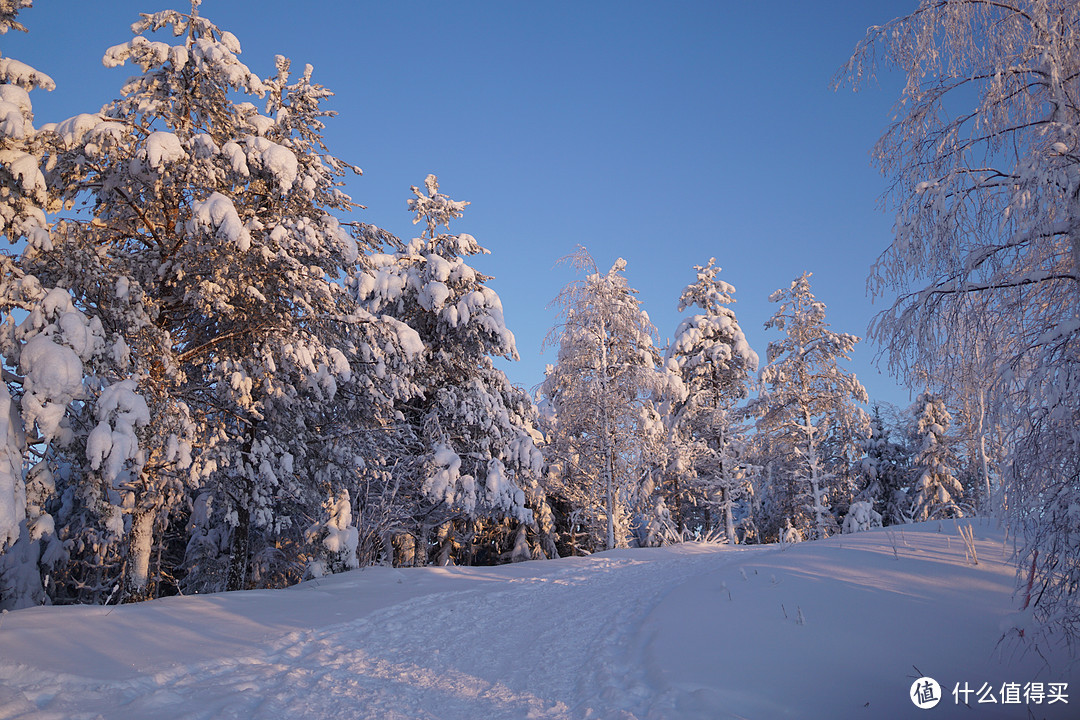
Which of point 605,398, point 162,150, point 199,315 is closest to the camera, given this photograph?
point 162,150

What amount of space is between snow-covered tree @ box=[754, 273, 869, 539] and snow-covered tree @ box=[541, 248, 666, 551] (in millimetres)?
7144

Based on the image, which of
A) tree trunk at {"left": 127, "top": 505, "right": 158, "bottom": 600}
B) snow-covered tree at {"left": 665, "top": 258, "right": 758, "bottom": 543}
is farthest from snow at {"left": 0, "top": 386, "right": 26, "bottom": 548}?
snow-covered tree at {"left": 665, "top": 258, "right": 758, "bottom": 543}

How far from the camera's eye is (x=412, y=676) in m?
5.43

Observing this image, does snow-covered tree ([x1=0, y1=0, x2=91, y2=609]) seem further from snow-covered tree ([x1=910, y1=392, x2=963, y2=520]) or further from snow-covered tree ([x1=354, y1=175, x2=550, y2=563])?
snow-covered tree ([x1=910, y1=392, x2=963, y2=520])

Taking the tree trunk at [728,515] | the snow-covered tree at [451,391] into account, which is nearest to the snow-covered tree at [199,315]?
the snow-covered tree at [451,391]

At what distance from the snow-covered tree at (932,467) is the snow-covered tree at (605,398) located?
1435 cm

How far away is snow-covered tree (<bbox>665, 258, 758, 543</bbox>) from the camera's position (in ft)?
80.0

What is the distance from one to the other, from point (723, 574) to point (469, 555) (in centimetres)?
1233

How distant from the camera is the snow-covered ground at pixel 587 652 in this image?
4.29 metres

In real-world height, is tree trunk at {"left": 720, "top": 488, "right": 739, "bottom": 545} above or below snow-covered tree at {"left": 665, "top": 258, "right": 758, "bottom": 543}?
below

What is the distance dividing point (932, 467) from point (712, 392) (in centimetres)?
1088

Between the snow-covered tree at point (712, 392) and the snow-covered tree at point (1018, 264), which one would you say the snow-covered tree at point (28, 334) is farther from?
the snow-covered tree at point (712, 392)

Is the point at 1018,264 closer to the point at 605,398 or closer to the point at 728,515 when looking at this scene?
the point at 605,398

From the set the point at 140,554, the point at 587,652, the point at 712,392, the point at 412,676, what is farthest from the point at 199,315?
the point at 712,392
